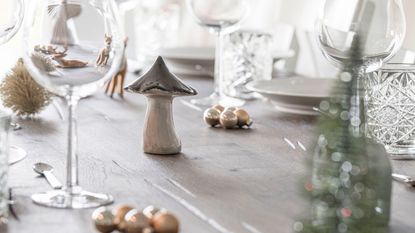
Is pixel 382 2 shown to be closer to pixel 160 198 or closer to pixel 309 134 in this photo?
pixel 309 134

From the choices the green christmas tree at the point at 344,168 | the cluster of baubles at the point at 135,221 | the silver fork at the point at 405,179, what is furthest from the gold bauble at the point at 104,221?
the silver fork at the point at 405,179

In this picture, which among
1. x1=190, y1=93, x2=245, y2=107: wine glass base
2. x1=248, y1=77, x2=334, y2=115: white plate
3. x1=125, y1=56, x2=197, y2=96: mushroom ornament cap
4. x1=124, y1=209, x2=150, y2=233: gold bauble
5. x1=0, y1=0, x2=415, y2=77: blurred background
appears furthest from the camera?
x1=0, y1=0, x2=415, y2=77: blurred background

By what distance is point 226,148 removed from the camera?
1527 mm

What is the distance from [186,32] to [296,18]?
98cm

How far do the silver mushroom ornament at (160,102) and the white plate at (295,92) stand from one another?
0.41 meters

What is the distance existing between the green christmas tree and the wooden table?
0.15 ft

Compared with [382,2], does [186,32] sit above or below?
below

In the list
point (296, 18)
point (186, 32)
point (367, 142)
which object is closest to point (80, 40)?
point (367, 142)

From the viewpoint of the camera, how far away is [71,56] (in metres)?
1.21

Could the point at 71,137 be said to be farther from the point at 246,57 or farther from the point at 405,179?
the point at 246,57

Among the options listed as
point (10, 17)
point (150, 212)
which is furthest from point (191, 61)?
point (150, 212)

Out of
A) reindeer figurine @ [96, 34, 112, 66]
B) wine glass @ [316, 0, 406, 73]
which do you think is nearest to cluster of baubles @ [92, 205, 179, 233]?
reindeer figurine @ [96, 34, 112, 66]

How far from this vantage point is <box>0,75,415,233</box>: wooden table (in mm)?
1081

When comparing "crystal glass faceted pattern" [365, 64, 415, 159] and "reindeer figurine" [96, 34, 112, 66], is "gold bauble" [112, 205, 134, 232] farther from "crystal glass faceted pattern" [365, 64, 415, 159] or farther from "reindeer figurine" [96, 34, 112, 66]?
"crystal glass faceted pattern" [365, 64, 415, 159]
